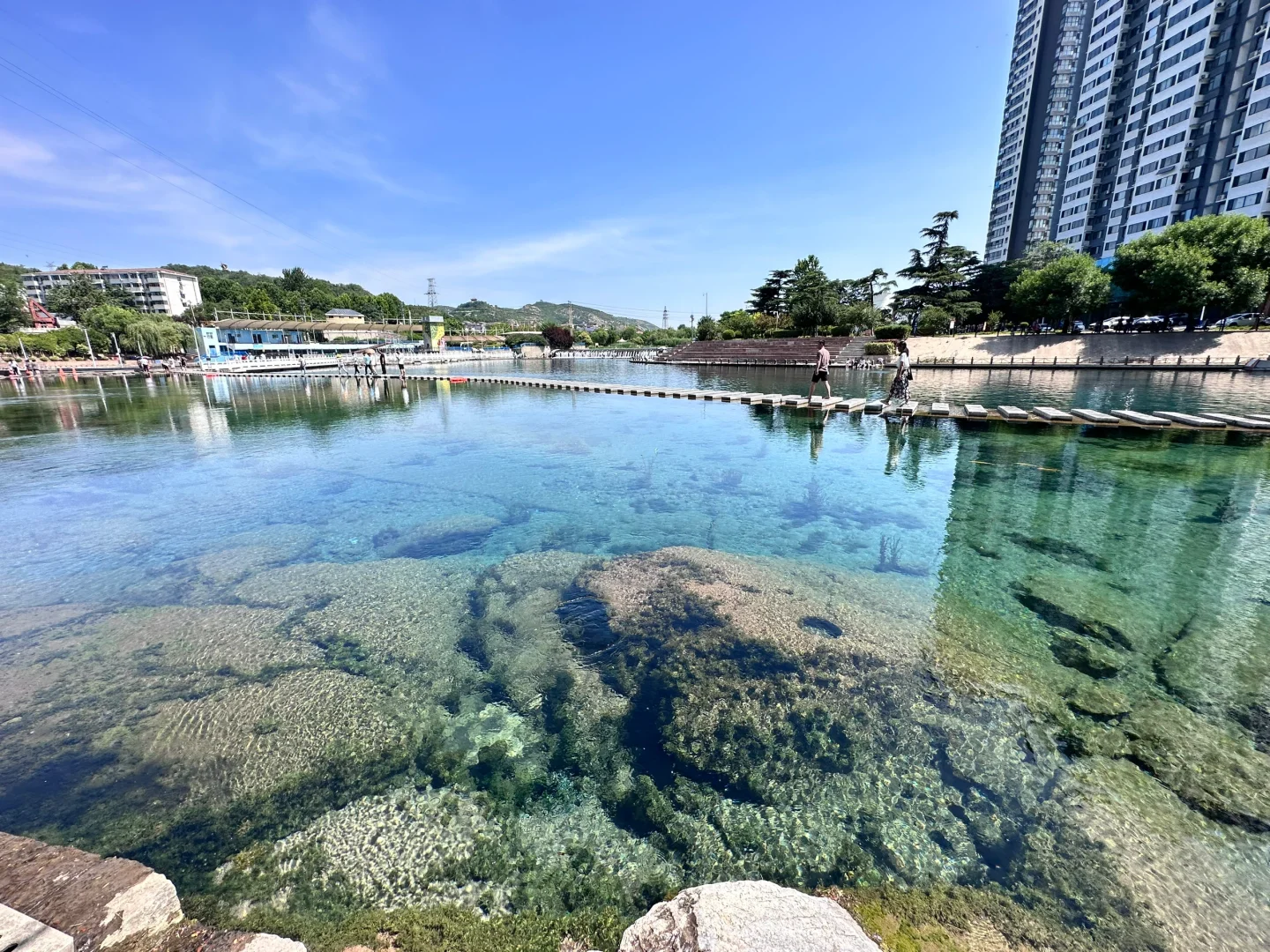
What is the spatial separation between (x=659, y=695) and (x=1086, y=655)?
14.3ft

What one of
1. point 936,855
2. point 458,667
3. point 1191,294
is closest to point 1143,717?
point 936,855

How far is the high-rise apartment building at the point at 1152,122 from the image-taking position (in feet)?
144

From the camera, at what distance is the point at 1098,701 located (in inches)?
172

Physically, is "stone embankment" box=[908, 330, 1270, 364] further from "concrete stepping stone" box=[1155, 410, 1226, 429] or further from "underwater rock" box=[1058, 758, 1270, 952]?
"underwater rock" box=[1058, 758, 1270, 952]

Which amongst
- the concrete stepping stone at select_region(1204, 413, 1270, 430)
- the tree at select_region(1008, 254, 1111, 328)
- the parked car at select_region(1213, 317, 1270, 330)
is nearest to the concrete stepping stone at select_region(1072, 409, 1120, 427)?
the concrete stepping stone at select_region(1204, 413, 1270, 430)

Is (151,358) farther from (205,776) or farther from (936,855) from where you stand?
(936,855)

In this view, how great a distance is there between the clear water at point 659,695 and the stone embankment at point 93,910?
300 mm

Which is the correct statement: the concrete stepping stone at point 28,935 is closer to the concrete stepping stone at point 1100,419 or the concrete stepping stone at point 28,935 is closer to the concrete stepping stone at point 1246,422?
the concrete stepping stone at point 1100,419

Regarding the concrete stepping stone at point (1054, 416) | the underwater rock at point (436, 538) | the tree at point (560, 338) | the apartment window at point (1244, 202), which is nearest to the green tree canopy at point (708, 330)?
the tree at point (560, 338)

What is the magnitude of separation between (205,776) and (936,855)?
17.0ft

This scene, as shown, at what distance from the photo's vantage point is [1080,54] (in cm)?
7356

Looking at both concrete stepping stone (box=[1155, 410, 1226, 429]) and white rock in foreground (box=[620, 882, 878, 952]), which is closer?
white rock in foreground (box=[620, 882, 878, 952])

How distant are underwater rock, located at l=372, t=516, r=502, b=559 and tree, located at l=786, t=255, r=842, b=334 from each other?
51239 mm

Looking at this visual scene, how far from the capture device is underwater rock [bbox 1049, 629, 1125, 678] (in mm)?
4801
